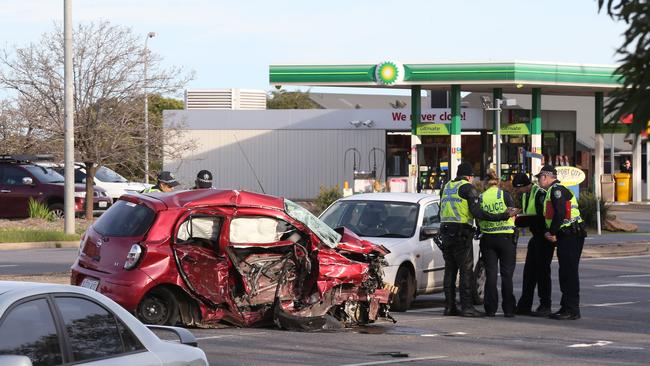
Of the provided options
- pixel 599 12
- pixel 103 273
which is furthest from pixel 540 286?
pixel 599 12

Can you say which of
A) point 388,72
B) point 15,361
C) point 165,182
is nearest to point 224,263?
point 165,182

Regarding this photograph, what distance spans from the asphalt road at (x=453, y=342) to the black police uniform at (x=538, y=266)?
0.34 meters

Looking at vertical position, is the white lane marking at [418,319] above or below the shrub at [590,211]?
below

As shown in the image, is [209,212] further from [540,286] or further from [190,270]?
[540,286]

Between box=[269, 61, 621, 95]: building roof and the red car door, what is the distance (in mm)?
31764

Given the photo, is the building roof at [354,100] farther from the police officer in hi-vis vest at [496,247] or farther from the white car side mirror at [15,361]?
the white car side mirror at [15,361]

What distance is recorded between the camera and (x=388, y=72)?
146 ft

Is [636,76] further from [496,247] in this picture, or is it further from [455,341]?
[496,247]

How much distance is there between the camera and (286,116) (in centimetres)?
5412

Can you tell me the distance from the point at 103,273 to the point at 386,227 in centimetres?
Answer: 469

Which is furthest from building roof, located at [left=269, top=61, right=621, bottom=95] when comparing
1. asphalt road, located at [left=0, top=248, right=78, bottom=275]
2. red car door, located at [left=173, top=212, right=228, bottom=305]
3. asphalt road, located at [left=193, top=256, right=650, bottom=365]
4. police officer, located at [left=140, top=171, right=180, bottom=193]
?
red car door, located at [left=173, top=212, right=228, bottom=305]

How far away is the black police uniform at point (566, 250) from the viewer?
49.9 ft

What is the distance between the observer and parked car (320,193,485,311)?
1565cm

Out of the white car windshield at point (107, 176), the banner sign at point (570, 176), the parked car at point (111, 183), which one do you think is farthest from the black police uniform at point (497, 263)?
the white car windshield at point (107, 176)
